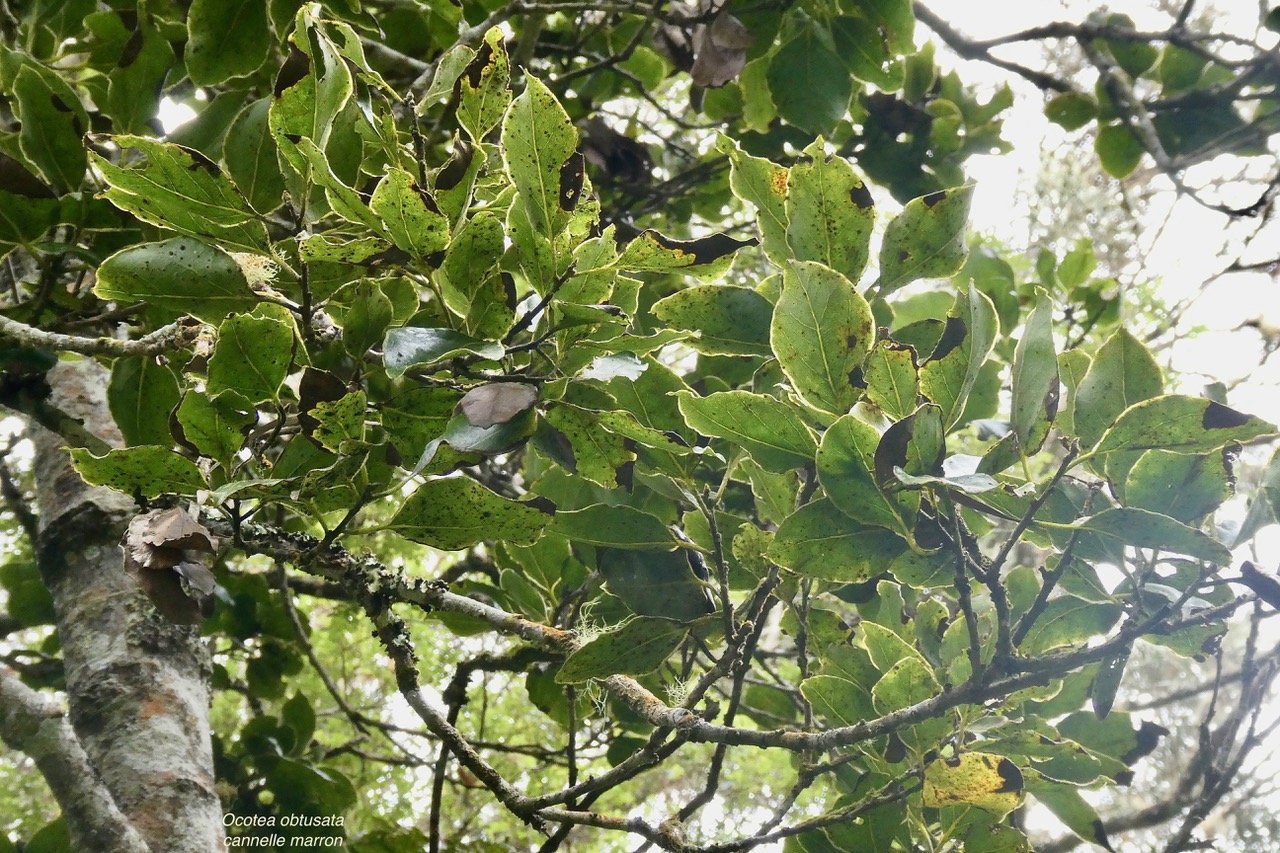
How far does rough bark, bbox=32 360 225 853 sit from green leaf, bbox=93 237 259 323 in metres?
0.30

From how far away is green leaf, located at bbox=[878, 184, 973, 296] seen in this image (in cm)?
68

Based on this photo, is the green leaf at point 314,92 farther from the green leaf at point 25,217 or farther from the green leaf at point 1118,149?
the green leaf at point 1118,149

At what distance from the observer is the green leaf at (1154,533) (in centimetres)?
54

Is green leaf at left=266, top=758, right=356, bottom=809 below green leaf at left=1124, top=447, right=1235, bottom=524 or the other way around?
the other way around

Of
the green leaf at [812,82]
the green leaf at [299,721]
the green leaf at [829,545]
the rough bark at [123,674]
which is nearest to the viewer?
the green leaf at [829,545]

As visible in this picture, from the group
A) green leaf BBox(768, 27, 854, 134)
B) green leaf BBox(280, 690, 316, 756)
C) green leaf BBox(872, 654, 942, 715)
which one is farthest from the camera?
green leaf BBox(280, 690, 316, 756)

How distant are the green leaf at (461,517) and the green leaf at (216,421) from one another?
133mm

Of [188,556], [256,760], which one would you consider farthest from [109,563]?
[188,556]

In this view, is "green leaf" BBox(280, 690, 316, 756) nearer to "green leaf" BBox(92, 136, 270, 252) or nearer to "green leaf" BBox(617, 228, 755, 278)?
"green leaf" BBox(92, 136, 270, 252)

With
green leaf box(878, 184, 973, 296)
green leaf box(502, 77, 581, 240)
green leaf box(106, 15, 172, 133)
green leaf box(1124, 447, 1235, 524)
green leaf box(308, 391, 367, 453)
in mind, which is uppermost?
green leaf box(106, 15, 172, 133)

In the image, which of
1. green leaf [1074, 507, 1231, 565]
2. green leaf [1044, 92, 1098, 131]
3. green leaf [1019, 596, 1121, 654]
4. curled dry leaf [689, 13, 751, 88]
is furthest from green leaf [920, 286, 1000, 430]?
green leaf [1044, 92, 1098, 131]

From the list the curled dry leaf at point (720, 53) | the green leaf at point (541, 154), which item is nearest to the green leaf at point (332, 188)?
the green leaf at point (541, 154)

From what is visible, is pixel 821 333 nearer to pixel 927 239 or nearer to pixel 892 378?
pixel 892 378

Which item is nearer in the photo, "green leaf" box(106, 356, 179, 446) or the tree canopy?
the tree canopy
